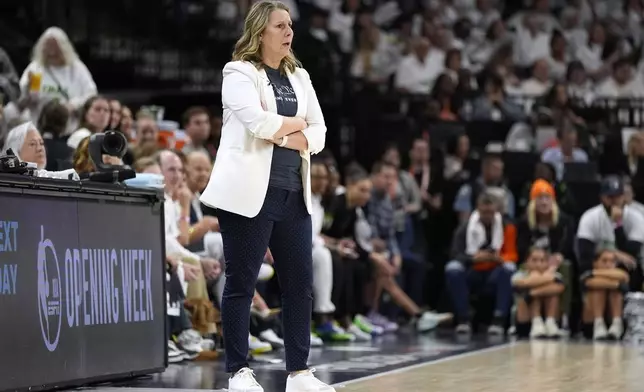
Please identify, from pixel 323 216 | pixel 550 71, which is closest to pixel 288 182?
pixel 323 216

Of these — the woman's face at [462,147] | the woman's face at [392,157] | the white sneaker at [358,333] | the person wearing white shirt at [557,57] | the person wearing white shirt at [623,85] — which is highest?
the person wearing white shirt at [557,57]

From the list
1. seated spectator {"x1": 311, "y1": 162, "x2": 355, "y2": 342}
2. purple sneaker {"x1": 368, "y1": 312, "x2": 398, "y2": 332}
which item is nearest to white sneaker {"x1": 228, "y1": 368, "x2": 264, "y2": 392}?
seated spectator {"x1": 311, "y1": 162, "x2": 355, "y2": 342}

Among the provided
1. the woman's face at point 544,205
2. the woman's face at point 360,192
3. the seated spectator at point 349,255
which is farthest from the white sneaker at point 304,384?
the woman's face at point 544,205

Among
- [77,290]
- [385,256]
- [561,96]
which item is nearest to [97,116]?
[77,290]

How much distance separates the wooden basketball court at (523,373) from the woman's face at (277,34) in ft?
6.66

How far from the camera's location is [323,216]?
42.0 ft

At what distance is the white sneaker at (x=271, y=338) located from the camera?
33.9 ft

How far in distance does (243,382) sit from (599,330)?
706 cm

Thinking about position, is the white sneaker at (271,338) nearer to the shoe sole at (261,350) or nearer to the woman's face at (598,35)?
the shoe sole at (261,350)

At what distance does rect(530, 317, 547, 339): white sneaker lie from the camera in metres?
13.0

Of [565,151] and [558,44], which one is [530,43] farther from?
[565,151]

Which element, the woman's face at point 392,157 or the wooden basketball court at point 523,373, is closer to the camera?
the wooden basketball court at point 523,373

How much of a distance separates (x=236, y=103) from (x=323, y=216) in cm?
638

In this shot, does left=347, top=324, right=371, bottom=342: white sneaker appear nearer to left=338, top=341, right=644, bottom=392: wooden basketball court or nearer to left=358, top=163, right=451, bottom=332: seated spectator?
left=358, top=163, right=451, bottom=332: seated spectator
